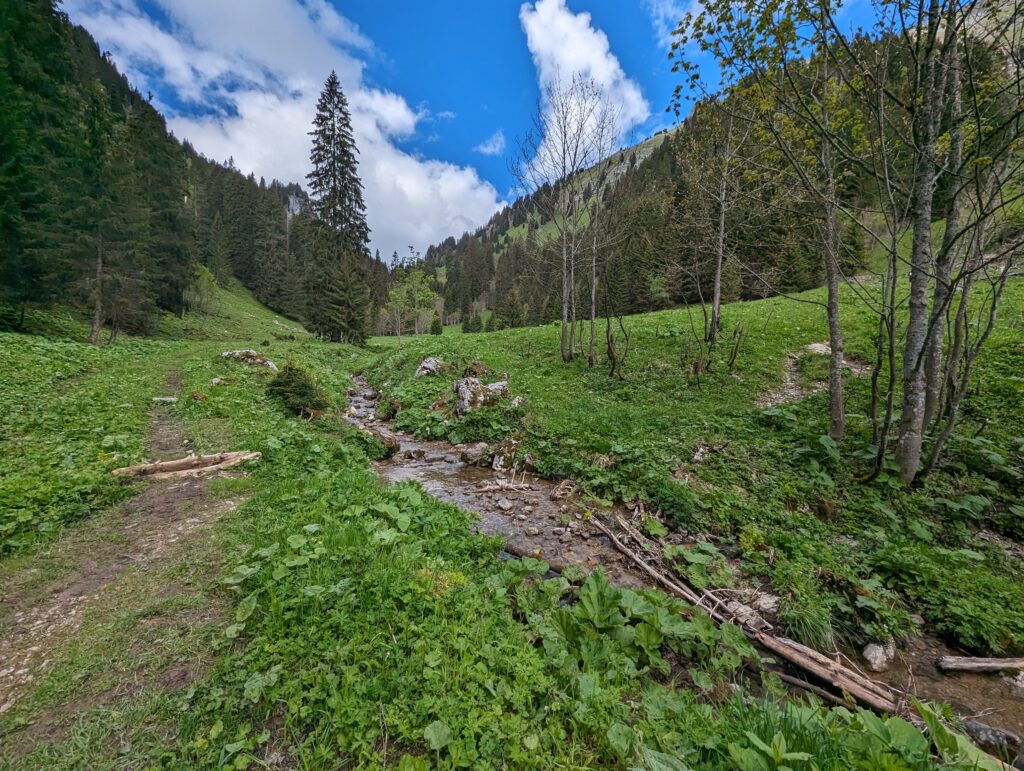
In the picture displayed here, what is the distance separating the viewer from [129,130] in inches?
1292

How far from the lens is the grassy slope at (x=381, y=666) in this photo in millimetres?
2570

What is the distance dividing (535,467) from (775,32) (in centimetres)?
843

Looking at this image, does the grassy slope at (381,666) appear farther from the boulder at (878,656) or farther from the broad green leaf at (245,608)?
the boulder at (878,656)

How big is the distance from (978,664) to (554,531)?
4687 millimetres

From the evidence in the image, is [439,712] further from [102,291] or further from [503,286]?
[503,286]

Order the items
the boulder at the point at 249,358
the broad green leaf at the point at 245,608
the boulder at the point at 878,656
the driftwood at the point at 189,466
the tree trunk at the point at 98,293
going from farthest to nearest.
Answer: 1. the tree trunk at the point at 98,293
2. the boulder at the point at 249,358
3. the driftwood at the point at 189,466
4. the boulder at the point at 878,656
5. the broad green leaf at the point at 245,608

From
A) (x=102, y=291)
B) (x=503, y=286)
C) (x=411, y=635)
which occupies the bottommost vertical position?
(x=411, y=635)

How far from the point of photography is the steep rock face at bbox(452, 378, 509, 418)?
40.4 feet

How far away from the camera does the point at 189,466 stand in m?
7.22

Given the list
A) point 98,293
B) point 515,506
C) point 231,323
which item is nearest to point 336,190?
point 231,323

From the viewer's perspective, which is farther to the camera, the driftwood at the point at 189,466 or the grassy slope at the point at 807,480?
the driftwood at the point at 189,466

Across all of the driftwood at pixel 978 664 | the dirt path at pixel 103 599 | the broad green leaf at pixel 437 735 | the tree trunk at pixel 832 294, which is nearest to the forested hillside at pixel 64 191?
the dirt path at pixel 103 599

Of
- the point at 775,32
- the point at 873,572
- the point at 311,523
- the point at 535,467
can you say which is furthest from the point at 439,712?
the point at 775,32

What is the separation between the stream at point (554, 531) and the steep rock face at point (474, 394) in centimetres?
159
